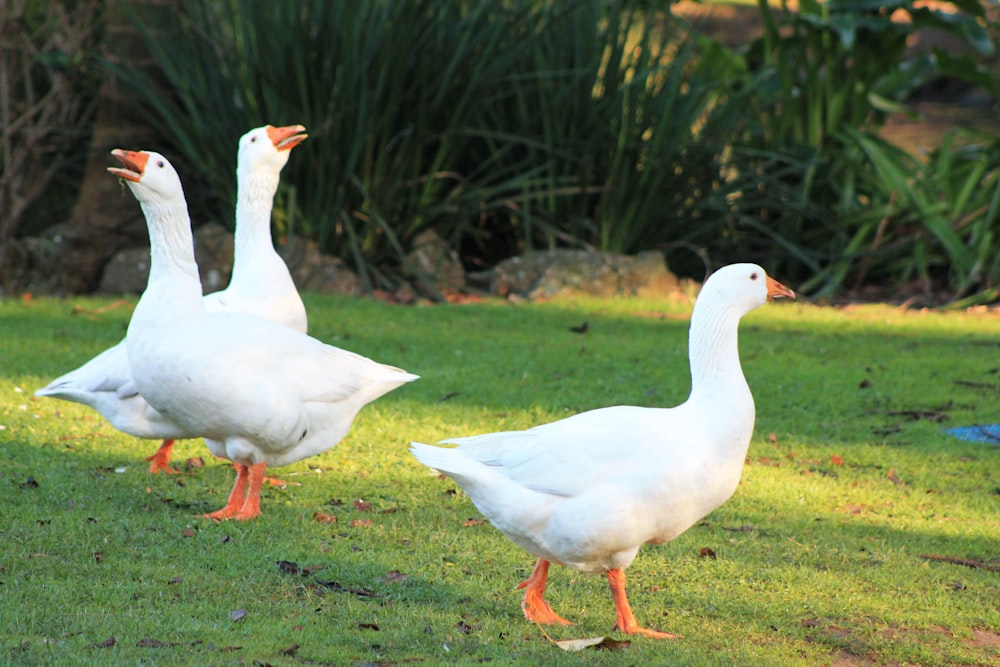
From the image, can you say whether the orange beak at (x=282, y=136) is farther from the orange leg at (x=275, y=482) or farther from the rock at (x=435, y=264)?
the rock at (x=435, y=264)

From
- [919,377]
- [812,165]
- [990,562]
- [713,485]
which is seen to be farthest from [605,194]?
[713,485]

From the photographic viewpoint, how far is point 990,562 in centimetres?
496

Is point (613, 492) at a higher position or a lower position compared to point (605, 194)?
higher

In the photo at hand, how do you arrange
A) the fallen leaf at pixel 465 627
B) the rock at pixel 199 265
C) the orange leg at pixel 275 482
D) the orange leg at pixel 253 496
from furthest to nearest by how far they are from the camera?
1. the rock at pixel 199 265
2. the orange leg at pixel 275 482
3. the orange leg at pixel 253 496
4. the fallen leaf at pixel 465 627

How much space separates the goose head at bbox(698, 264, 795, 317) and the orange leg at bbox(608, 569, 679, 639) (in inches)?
40.1

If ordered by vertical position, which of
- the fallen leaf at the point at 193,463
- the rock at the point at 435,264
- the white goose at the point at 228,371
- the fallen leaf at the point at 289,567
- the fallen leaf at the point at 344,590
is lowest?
the rock at the point at 435,264

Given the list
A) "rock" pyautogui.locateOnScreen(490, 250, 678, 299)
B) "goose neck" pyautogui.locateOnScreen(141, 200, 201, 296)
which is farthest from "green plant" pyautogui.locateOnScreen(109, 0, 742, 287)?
"goose neck" pyautogui.locateOnScreen(141, 200, 201, 296)

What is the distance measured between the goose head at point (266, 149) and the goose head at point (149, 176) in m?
1.46

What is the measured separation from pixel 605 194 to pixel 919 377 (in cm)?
410

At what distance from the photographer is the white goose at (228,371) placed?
15.6ft

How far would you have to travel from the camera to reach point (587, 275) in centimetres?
1098

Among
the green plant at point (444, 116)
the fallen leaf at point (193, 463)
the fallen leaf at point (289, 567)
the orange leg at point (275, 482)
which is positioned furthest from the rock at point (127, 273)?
the fallen leaf at point (289, 567)

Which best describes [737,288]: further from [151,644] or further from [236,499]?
[236,499]

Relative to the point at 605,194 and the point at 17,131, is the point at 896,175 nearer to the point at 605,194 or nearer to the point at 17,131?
the point at 605,194
